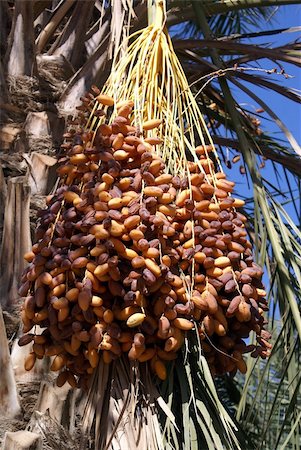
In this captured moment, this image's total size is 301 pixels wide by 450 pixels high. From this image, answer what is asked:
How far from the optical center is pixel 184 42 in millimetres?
2711

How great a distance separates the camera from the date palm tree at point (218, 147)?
65.6 inches

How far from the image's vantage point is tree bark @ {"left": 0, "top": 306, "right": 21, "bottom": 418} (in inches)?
76.0

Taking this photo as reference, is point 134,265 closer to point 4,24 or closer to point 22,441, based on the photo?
point 22,441

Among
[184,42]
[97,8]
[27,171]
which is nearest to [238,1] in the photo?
[184,42]

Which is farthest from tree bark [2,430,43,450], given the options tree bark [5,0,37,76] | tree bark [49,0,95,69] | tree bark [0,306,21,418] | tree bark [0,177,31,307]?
tree bark [49,0,95,69]

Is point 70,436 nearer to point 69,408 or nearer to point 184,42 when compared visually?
point 69,408

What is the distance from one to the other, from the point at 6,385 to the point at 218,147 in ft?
4.82

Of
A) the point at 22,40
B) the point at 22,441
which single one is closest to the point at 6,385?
the point at 22,441

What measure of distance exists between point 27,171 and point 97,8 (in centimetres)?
81

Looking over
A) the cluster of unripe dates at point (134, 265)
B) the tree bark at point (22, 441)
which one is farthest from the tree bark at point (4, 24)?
the tree bark at point (22, 441)

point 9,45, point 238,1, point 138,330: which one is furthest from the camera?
point 238,1

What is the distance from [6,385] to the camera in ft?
6.37

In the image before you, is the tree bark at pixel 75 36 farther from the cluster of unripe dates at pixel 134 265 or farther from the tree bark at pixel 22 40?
the cluster of unripe dates at pixel 134 265

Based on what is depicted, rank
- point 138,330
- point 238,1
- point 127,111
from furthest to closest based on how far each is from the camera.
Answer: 1. point 238,1
2. point 127,111
3. point 138,330
